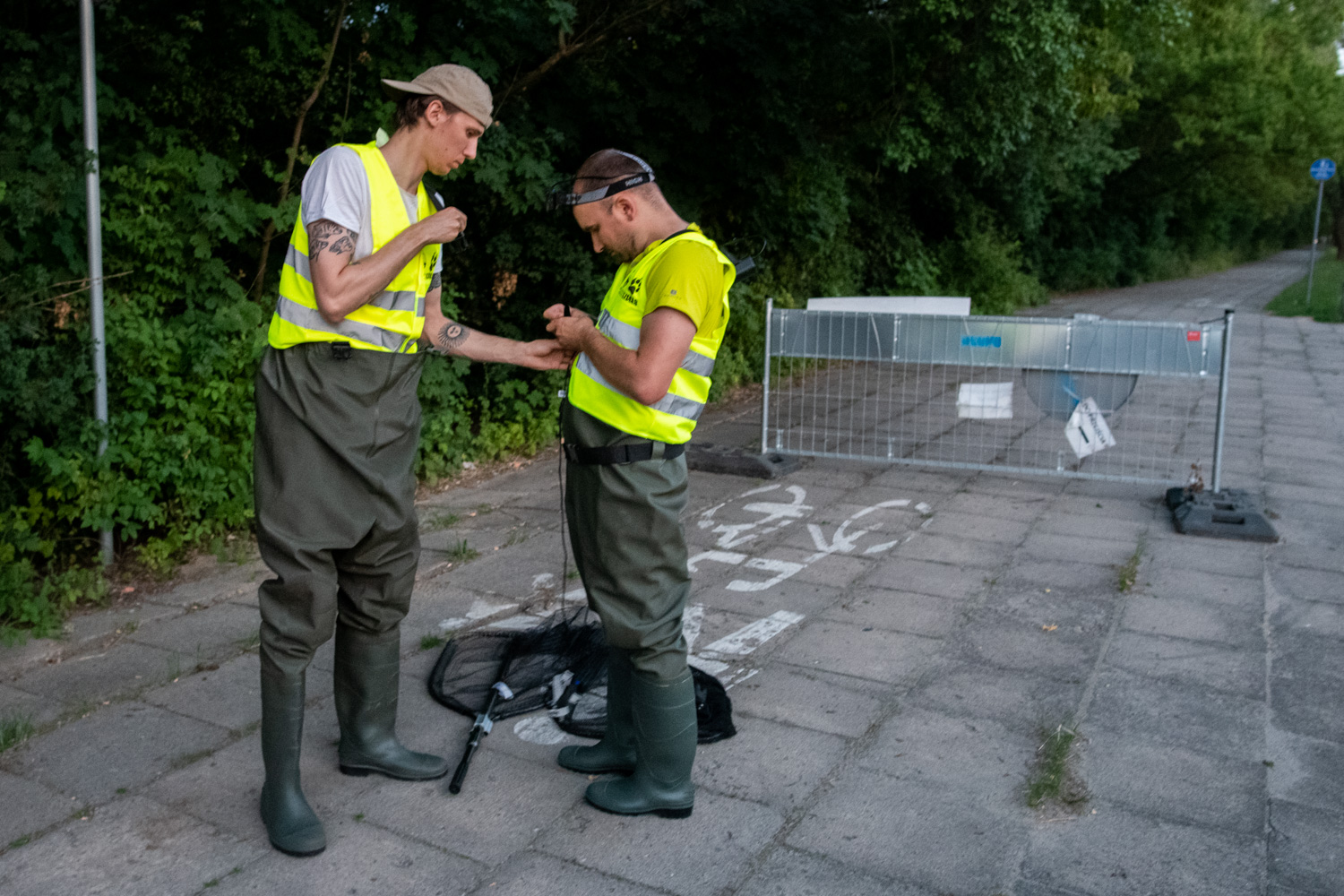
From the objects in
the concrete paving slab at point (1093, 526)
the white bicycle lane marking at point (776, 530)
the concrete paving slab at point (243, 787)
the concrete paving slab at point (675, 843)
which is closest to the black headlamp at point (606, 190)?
the concrete paving slab at point (675, 843)

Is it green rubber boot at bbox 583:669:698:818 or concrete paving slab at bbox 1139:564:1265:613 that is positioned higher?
green rubber boot at bbox 583:669:698:818

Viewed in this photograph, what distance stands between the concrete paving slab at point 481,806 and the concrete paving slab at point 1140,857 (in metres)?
1.37

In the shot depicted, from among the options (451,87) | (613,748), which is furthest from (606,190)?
(613,748)

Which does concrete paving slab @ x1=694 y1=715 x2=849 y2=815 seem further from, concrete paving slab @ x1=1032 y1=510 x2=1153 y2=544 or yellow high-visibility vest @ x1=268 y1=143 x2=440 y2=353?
concrete paving slab @ x1=1032 y1=510 x2=1153 y2=544

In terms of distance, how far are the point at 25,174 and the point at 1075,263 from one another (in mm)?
26045

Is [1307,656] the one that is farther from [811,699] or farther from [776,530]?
[776,530]

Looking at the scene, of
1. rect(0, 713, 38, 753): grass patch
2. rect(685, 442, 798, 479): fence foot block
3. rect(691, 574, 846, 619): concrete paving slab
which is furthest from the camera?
rect(685, 442, 798, 479): fence foot block

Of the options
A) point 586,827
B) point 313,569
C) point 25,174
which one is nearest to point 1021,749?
point 586,827

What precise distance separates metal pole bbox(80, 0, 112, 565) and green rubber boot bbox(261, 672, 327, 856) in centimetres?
267

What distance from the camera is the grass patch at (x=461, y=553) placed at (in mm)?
6043

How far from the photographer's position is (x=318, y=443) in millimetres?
3242

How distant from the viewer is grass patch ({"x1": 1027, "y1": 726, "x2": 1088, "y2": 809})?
11.7 ft

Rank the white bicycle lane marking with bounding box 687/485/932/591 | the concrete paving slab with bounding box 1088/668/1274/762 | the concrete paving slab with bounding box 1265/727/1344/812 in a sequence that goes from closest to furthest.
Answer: the concrete paving slab with bounding box 1265/727/1344/812 < the concrete paving slab with bounding box 1088/668/1274/762 < the white bicycle lane marking with bounding box 687/485/932/591

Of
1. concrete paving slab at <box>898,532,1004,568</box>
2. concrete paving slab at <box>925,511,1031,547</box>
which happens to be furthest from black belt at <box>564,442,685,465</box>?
concrete paving slab at <box>925,511,1031,547</box>
